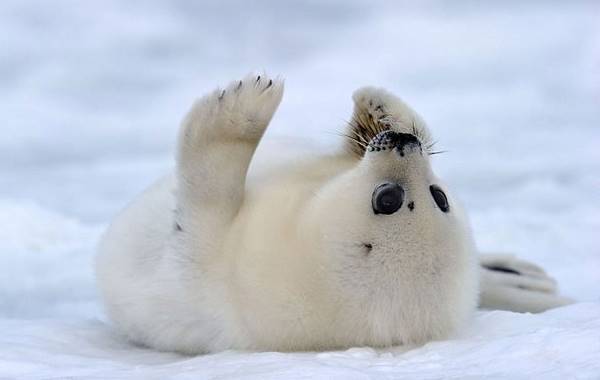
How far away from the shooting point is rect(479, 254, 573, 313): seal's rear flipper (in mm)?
6070

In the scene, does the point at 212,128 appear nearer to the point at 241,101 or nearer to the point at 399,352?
the point at 241,101

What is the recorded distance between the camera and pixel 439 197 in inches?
162

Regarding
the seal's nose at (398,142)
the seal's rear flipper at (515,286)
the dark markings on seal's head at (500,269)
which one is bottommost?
Answer: the seal's nose at (398,142)

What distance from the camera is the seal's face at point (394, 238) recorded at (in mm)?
4031

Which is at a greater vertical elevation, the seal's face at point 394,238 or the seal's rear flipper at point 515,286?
the seal's rear flipper at point 515,286

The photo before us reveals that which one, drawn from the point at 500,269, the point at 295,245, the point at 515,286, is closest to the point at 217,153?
the point at 295,245

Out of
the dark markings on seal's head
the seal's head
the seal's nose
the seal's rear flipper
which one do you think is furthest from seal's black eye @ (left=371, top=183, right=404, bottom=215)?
the dark markings on seal's head

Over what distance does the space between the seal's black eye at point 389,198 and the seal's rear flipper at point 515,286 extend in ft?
7.49

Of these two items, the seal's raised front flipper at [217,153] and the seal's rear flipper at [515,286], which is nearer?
the seal's raised front flipper at [217,153]

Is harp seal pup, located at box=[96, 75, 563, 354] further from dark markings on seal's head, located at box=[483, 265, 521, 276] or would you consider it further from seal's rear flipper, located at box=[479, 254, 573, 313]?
dark markings on seal's head, located at box=[483, 265, 521, 276]

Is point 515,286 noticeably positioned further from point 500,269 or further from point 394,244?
point 394,244

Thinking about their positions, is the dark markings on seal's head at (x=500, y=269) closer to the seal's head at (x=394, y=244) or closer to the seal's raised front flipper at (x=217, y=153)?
the seal's head at (x=394, y=244)

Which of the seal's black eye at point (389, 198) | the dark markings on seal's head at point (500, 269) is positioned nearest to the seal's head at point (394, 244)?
the seal's black eye at point (389, 198)

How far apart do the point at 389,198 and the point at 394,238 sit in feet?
0.53
